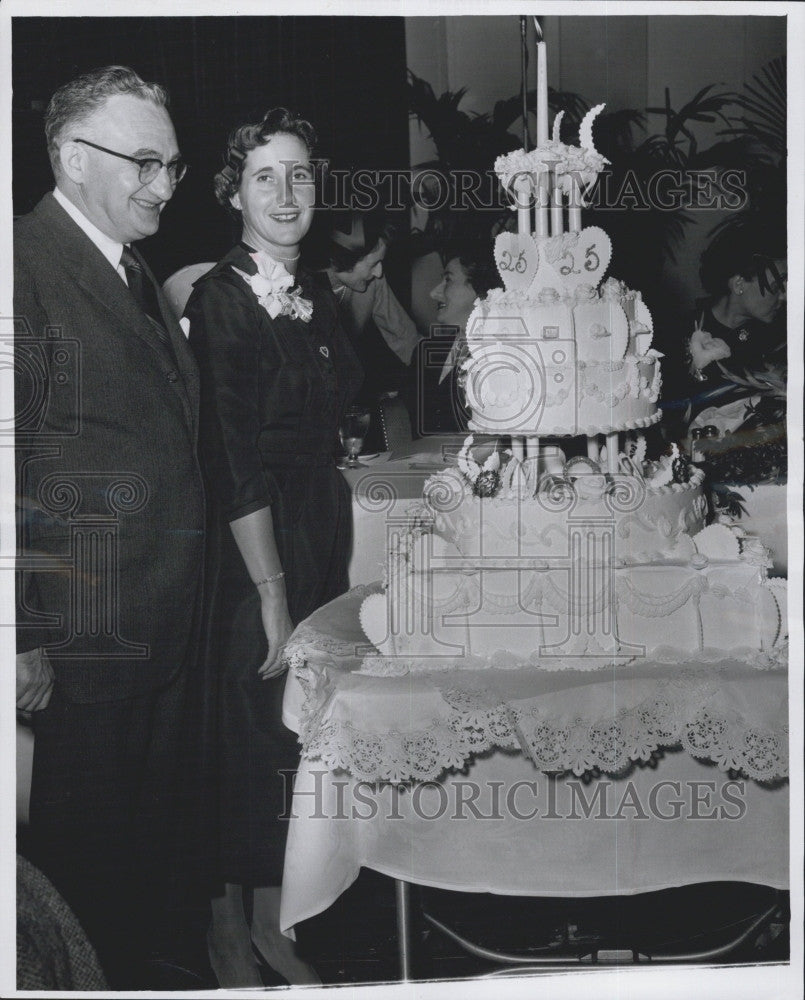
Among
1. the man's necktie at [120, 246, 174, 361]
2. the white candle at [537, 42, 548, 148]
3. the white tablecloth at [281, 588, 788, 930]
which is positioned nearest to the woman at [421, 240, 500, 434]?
the white candle at [537, 42, 548, 148]

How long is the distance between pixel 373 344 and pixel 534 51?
767 millimetres

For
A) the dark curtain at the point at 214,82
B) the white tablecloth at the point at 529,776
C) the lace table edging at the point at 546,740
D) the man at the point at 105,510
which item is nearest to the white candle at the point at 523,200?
the dark curtain at the point at 214,82

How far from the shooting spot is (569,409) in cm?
246

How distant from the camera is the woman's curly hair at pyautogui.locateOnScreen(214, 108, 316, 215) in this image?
261 centimetres

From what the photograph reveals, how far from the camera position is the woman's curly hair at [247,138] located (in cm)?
261

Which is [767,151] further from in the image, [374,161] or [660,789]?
[660,789]

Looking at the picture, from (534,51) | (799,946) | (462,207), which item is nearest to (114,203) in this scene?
(462,207)

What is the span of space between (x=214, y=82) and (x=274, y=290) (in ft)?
1.59

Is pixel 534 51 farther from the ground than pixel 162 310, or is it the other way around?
pixel 534 51

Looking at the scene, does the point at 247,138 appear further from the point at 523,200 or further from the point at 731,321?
the point at 731,321

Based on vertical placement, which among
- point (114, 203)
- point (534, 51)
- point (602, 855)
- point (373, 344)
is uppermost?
point (534, 51)

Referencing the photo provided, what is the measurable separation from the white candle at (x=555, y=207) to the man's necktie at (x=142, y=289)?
91 cm

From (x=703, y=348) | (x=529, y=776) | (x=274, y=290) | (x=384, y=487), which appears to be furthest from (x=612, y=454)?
(x=274, y=290)

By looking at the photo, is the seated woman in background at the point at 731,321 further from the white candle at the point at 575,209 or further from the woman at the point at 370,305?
the woman at the point at 370,305
